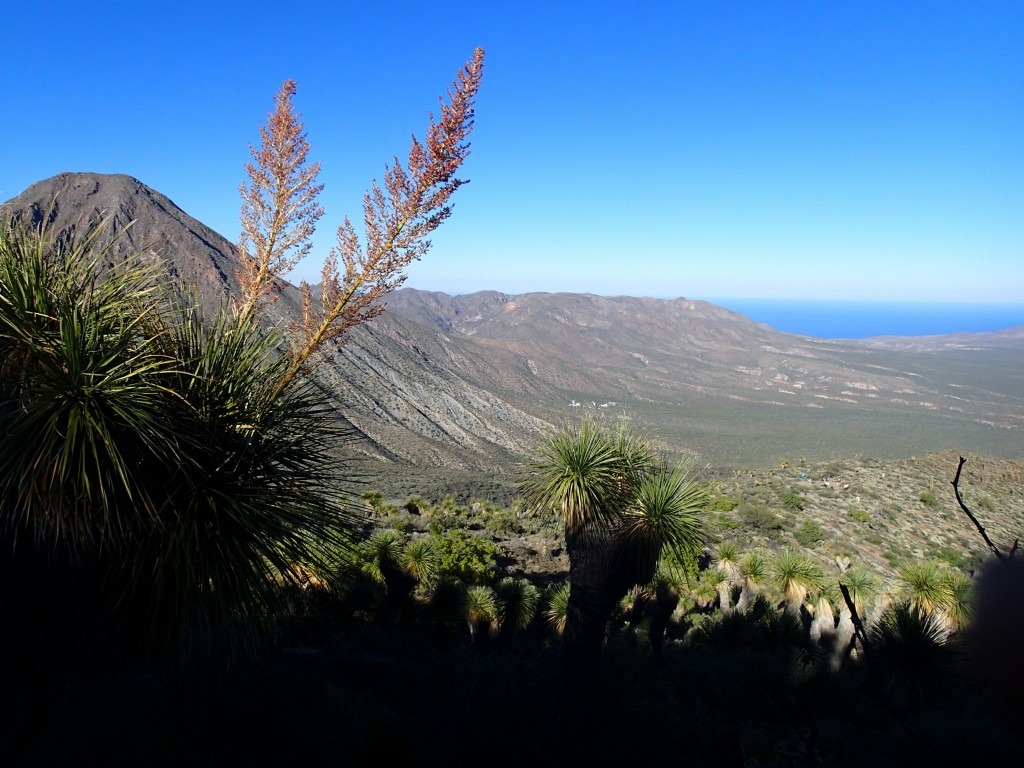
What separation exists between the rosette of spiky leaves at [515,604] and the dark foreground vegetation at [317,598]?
0.23 ft

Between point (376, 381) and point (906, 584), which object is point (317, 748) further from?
point (376, 381)

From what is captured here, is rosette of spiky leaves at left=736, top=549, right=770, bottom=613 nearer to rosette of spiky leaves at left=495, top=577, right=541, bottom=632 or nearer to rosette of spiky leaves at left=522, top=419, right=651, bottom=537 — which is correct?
rosette of spiky leaves at left=495, top=577, right=541, bottom=632

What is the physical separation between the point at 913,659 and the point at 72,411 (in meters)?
10.7

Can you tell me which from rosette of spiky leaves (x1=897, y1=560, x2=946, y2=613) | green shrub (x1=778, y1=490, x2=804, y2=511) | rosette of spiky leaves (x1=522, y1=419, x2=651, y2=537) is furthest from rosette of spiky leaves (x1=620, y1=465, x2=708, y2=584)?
green shrub (x1=778, y1=490, x2=804, y2=511)

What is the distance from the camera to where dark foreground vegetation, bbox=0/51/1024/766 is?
3883 millimetres

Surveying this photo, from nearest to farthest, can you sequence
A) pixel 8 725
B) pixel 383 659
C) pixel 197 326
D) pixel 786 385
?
pixel 197 326 < pixel 8 725 < pixel 383 659 < pixel 786 385

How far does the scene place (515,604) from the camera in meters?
12.9

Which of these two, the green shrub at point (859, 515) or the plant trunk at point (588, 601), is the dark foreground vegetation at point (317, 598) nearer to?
the plant trunk at point (588, 601)

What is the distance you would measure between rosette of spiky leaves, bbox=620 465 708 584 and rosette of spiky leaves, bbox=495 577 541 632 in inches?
191

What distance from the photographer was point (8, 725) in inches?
200

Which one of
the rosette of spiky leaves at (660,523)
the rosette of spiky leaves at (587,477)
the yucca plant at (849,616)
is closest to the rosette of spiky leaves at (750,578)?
the yucca plant at (849,616)

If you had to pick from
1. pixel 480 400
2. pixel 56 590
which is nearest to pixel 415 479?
pixel 56 590

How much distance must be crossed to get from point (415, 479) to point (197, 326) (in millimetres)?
35100

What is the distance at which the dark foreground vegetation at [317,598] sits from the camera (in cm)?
388
